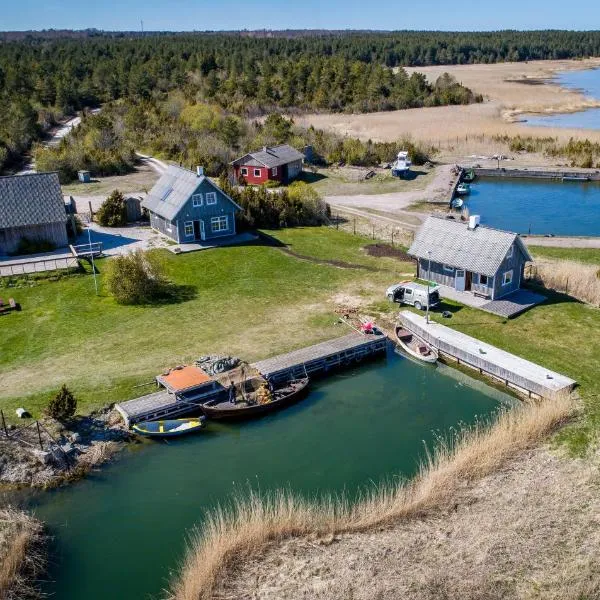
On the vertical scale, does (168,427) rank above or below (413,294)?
below

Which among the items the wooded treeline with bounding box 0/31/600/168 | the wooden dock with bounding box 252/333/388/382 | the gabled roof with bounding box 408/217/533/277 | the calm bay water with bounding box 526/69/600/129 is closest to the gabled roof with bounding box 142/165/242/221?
the gabled roof with bounding box 408/217/533/277

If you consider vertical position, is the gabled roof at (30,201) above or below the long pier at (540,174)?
above

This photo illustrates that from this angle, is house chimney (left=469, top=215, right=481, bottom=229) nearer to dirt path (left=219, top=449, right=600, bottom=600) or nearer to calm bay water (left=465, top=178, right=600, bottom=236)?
calm bay water (left=465, top=178, right=600, bottom=236)

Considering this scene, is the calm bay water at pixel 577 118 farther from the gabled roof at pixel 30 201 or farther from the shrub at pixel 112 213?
the gabled roof at pixel 30 201

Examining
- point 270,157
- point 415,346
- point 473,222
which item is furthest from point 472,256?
point 270,157

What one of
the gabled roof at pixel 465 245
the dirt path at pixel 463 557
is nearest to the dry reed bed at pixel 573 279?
the gabled roof at pixel 465 245

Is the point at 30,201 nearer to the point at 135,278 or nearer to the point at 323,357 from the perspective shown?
the point at 135,278
